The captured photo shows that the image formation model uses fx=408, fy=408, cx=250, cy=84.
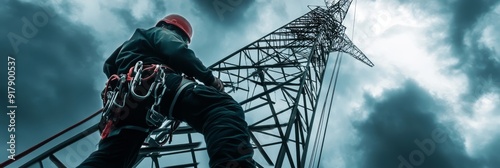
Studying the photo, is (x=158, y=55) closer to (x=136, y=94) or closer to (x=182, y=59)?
(x=182, y=59)

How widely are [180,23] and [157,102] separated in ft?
4.87

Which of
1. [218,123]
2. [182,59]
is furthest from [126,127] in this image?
[218,123]

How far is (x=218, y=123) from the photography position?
2797mm

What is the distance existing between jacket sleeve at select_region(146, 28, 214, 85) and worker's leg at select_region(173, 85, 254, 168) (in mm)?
258

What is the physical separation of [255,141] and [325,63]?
5.39 m

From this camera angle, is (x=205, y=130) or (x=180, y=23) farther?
(x=180, y=23)

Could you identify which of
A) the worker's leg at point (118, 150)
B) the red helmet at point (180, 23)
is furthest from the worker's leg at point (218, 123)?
the red helmet at point (180, 23)

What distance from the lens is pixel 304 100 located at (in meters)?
7.64

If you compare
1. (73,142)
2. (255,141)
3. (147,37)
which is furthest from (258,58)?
(147,37)

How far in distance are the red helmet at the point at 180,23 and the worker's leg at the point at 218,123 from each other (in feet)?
4.41

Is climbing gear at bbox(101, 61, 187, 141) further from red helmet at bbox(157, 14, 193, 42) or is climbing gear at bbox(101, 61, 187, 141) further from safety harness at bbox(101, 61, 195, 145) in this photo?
red helmet at bbox(157, 14, 193, 42)

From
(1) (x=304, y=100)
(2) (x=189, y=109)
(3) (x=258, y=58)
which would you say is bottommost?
(2) (x=189, y=109)

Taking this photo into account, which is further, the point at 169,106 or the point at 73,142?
the point at 73,142

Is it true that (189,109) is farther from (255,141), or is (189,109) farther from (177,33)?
(255,141)
